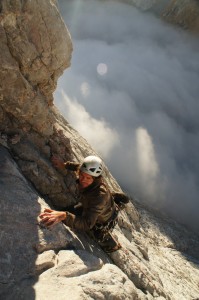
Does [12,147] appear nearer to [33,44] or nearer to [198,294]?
[33,44]

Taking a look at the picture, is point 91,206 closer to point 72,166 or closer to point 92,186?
point 92,186

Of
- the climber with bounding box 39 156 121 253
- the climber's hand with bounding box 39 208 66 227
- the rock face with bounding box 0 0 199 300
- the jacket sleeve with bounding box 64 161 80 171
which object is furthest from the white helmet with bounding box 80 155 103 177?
the jacket sleeve with bounding box 64 161 80 171

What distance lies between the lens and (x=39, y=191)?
6988 millimetres

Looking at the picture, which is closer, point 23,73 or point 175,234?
point 23,73

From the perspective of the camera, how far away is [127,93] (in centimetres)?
4750

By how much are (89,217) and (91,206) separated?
174 millimetres

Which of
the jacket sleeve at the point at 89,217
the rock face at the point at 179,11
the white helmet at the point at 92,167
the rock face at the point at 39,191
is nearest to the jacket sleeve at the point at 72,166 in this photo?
the rock face at the point at 39,191

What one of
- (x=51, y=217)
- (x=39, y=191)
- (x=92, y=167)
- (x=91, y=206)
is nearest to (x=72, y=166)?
(x=39, y=191)

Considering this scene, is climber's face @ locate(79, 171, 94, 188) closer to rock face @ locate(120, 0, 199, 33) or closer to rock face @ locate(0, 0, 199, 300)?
rock face @ locate(0, 0, 199, 300)

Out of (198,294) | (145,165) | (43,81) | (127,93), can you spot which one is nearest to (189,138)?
(145,165)

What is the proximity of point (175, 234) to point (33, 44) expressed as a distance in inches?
491

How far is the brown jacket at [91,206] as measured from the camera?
560 cm

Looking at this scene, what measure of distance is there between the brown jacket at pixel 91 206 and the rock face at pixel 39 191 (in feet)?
0.69

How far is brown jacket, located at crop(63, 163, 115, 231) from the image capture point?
5.60m
